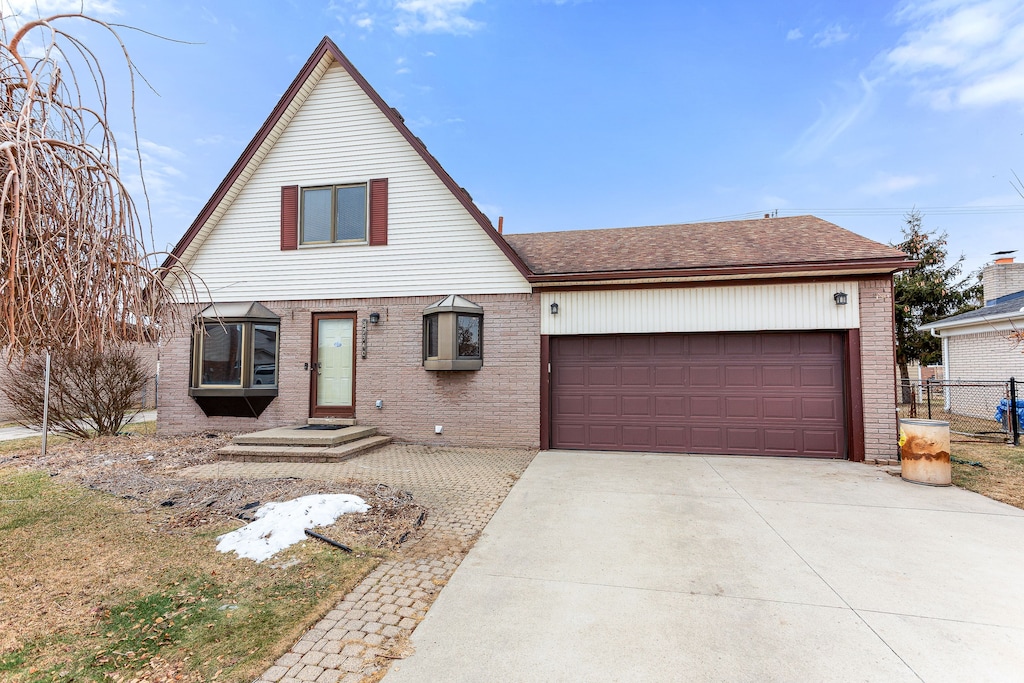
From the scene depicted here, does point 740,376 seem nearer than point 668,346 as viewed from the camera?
Yes

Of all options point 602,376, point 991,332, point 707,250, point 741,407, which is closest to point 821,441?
point 741,407

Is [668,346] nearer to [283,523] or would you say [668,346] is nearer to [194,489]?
[283,523]

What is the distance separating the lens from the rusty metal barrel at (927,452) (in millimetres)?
5781

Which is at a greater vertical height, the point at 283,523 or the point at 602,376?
the point at 602,376

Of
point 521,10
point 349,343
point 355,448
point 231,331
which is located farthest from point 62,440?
point 521,10

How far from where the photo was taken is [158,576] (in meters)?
3.21

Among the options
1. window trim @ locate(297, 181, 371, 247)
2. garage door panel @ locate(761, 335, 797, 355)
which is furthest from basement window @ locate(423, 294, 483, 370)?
garage door panel @ locate(761, 335, 797, 355)

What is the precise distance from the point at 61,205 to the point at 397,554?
129 inches

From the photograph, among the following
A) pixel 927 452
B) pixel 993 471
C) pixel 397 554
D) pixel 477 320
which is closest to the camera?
pixel 397 554

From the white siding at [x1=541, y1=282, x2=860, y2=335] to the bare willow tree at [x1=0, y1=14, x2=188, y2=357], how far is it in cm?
653

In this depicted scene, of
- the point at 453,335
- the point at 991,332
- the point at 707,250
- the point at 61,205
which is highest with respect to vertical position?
the point at 707,250

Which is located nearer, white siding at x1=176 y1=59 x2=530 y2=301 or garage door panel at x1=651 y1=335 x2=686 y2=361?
garage door panel at x1=651 y1=335 x2=686 y2=361

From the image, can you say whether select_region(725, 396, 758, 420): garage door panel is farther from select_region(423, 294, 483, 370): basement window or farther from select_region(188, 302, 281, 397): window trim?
select_region(188, 302, 281, 397): window trim

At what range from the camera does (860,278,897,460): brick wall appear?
23.8 feet
